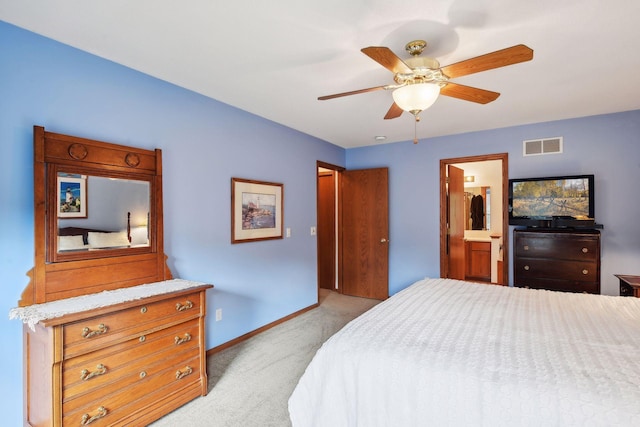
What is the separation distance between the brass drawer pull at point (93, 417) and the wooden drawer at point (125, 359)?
0.41 feet

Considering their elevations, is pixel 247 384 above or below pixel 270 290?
below

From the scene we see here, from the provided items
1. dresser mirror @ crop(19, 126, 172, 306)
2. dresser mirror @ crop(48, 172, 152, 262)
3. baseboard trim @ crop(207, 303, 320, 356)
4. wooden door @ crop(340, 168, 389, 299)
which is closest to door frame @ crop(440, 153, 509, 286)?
wooden door @ crop(340, 168, 389, 299)

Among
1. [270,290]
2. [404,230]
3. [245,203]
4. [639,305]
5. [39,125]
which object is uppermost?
[39,125]

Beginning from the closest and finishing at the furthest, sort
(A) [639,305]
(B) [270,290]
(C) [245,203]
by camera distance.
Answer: (A) [639,305], (C) [245,203], (B) [270,290]

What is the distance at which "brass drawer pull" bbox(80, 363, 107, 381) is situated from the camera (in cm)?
170

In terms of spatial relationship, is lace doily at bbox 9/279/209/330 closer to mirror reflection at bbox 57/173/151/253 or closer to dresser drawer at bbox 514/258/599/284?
mirror reflection at bbox 57/173/151/253

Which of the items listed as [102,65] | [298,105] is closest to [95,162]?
[102,65]

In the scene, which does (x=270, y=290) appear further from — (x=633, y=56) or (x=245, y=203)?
(x=633, y=56)

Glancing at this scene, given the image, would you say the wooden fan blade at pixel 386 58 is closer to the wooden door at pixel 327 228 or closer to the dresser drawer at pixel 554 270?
the dresser drawer at pixel 554 270

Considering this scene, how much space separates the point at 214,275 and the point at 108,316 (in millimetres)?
1233

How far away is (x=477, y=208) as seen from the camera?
6523 mm

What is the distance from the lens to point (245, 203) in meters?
3.38

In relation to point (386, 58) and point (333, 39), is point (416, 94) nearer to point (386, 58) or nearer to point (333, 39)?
point (386, 58)

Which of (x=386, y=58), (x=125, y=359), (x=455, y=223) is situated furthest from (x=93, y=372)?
(x=455, y=223)
